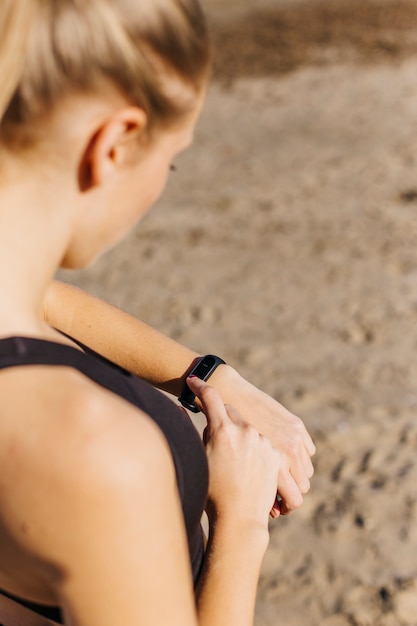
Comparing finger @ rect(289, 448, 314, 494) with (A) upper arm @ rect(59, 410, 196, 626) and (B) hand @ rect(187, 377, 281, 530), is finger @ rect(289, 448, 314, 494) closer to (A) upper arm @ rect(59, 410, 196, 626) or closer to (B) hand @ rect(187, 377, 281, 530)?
(B) hand @ rect(187, 377, 281, 530)

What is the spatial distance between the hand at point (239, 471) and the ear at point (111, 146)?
50 centimetres

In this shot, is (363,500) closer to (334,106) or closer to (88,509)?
(88,509)

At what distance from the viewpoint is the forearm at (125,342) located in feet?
5.80

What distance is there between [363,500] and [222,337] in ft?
5.34

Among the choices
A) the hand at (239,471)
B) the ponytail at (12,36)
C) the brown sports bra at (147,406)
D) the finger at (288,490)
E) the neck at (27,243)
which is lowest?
the finger at (288,490)

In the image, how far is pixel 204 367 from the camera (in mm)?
1734

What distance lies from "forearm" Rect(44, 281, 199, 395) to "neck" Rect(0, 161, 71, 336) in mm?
574

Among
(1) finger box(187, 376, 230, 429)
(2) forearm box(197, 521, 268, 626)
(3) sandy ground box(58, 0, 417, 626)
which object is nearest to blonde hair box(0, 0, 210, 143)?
(1) finger box(187, 376, 230, 429)

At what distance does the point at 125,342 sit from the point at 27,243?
67 centimetres

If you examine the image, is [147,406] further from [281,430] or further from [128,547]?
[281,430]

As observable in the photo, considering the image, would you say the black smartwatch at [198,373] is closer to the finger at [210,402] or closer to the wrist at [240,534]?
the finger at [210,402]

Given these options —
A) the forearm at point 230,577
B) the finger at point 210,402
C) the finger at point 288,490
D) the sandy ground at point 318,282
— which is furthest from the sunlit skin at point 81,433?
the sandy ground at point 318,282

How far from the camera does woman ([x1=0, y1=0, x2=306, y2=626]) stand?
3.30 ft

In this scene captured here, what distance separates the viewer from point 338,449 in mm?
4141
